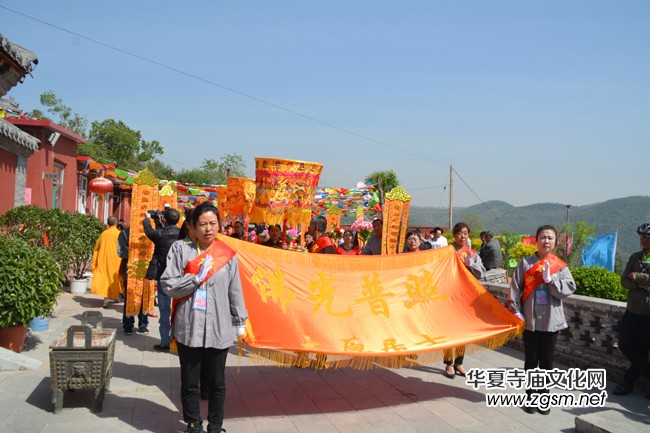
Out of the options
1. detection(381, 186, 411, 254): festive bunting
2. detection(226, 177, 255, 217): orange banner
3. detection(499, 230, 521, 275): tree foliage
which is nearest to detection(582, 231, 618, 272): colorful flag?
detection(499, 230, 521, 275): tree foliage

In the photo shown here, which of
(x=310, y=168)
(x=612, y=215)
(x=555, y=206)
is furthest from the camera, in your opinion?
(x=555, y=206)

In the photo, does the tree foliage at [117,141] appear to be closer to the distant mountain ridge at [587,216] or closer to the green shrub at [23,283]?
the green shrub at [23,283]

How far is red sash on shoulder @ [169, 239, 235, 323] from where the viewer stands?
3908 millimetres

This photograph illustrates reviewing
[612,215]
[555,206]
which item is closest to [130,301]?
[612,215]

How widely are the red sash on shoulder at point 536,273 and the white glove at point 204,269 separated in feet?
9.20

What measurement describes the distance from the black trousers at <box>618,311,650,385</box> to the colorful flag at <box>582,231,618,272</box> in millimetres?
11452

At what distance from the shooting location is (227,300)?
3961mm

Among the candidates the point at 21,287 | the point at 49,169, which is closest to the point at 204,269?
the point at 21,287

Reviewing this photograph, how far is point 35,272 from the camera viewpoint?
5.75 m

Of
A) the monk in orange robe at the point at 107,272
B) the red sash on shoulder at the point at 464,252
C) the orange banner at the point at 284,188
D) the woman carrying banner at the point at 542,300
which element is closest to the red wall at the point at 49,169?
the monk in orange robe at the point at 107,272

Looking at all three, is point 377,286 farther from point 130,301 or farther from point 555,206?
point 555,206

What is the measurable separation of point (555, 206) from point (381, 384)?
179 metres

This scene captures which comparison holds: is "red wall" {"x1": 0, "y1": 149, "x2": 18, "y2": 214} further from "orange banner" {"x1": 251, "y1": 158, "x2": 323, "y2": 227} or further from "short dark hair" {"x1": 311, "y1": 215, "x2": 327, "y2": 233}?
"short dark hair" {"x1": 311, "y1": 215, "x2": 327, "y2": 233}

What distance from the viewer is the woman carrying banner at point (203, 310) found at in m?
3.81
